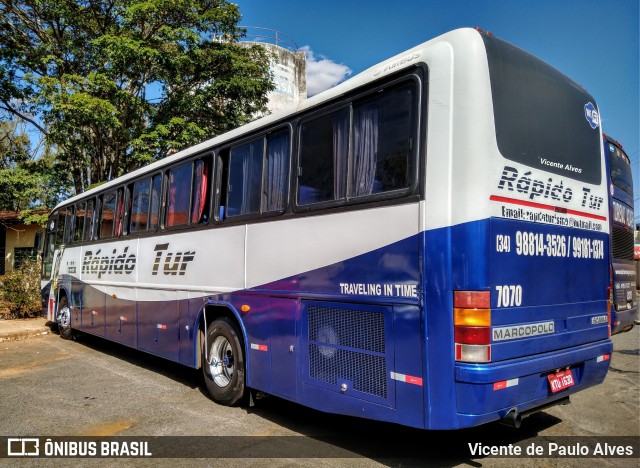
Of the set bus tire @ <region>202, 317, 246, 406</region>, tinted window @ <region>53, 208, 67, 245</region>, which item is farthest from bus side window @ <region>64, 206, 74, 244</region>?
bus tire @ <region>202, 317, 246, 406</region>

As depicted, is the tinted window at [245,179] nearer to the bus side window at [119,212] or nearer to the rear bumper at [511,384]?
the rear bumper at [511,384]

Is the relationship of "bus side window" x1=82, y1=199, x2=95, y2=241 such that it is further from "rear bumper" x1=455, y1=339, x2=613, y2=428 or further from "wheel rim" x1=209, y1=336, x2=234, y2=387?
"rear bumper" x1=455, y1=339, x2=613, y2=428

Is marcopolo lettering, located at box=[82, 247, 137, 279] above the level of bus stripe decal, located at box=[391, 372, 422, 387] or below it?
above

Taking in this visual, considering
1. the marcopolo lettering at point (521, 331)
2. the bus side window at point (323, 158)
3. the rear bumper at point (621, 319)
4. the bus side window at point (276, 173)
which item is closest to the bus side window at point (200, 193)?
the bus side window at point (276, 173)

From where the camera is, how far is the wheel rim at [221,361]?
20.2 ft

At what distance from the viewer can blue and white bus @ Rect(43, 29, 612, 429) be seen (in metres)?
3.62

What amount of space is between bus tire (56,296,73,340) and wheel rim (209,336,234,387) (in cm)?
651

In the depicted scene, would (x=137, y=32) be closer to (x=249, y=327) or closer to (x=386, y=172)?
(x=249, y=327)

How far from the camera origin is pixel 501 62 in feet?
13.0

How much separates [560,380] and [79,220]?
10293 millimetres

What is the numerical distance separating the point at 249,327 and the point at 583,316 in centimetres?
337

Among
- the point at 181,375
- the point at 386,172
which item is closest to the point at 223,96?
the point at 181,375

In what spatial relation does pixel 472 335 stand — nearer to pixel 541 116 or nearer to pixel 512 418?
pixel 512 418

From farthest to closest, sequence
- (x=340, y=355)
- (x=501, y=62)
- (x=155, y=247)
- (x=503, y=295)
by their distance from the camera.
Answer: (x=155, y=247) < (x=340, y=355) < (x=501, y=62) < (x=503, y=295)
